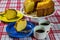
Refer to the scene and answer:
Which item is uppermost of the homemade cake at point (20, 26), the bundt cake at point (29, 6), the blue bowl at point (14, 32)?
the bundt cake at point (29, 6)

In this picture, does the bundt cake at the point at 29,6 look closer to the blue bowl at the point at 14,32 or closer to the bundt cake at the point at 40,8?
the bundt cake at the point at 40,8

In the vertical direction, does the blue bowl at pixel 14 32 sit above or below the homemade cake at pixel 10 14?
below

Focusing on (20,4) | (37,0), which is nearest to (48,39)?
(37,0)

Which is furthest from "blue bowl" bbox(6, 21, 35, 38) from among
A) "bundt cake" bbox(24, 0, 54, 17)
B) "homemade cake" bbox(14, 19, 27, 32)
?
"bundt cake" bbox(24, 0, 54, 17)

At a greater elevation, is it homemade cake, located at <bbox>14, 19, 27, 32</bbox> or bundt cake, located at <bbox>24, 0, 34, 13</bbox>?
bundt cake, located at <bbox>24, 0, 34, 13</bbox>

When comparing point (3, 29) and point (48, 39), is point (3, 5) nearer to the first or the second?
point (3, 29)

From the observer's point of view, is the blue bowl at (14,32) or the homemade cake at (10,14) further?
the homemade cake at (10,14)

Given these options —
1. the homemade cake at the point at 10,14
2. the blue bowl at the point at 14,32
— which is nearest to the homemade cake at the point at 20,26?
the blue bowl at the point at 14,32

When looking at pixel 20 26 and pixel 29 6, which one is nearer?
pixel 20 26

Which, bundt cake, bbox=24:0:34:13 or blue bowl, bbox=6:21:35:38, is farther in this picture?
bundt cake, bbox=24:0:34:13

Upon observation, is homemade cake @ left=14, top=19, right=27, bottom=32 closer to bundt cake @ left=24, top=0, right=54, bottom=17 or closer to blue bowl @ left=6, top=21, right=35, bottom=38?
blue bowl @ left=6, top=21, right=35, bottom=38

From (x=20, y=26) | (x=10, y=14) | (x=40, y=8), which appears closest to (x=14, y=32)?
(x=20, y=26)

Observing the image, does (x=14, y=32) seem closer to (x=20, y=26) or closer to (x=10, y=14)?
(x=20, y=26)

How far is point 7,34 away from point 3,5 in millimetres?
477
